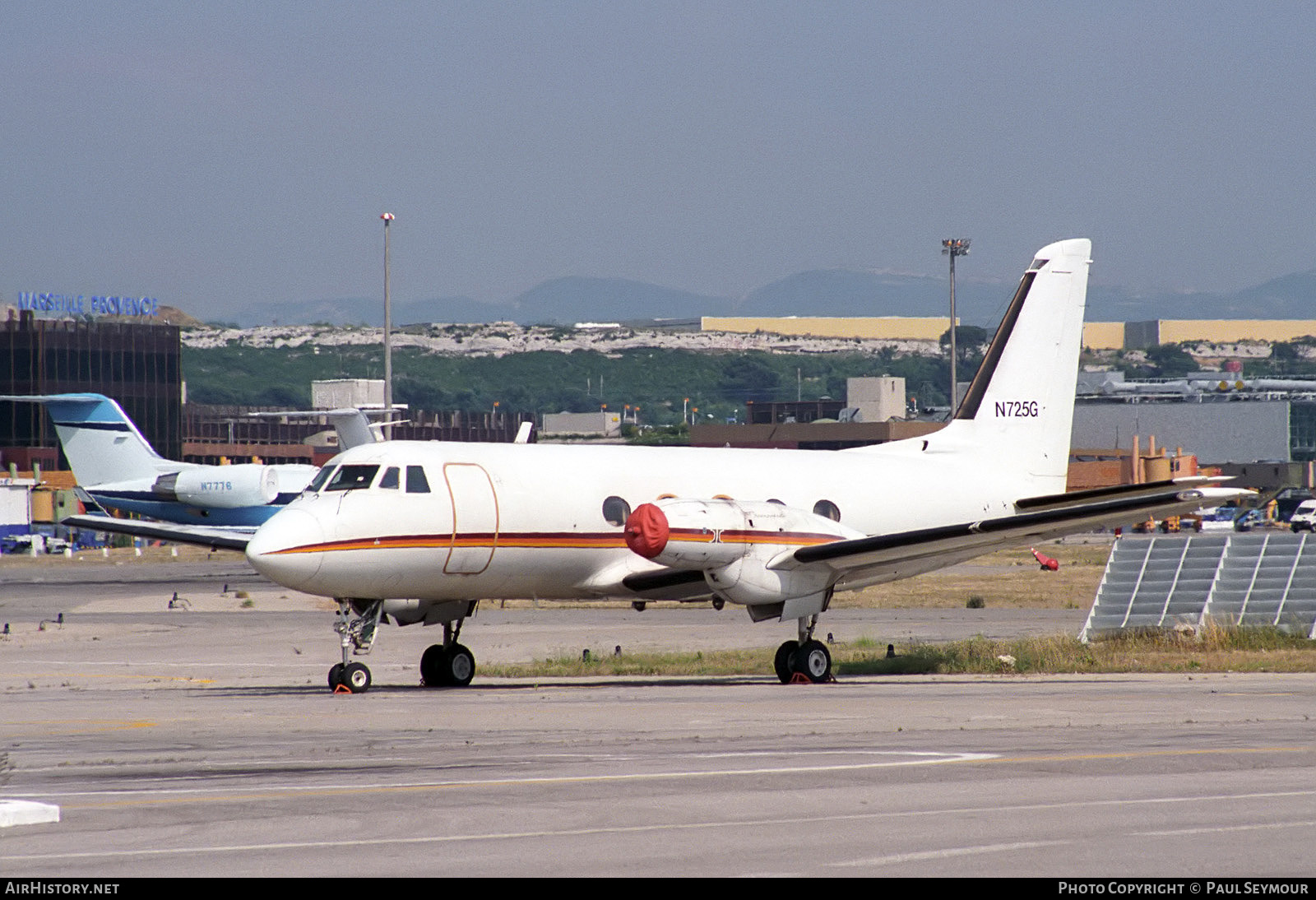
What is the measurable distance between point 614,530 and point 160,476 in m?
38.5

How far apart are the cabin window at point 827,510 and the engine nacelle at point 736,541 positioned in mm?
1597

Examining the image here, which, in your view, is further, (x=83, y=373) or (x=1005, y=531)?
(x=83, y=373)

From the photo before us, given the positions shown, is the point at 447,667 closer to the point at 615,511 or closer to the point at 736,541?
the point at 615,511

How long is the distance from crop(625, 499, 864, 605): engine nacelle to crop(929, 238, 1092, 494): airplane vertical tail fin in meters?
5.36

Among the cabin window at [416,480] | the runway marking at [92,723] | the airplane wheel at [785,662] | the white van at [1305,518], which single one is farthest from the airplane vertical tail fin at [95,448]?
the white van at [1305,518]

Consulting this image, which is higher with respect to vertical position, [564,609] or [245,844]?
[245,844]

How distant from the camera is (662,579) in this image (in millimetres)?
22234

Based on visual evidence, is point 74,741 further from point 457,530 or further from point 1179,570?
point 1179,570

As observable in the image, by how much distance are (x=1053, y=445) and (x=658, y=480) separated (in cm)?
824

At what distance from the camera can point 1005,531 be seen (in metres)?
22.1

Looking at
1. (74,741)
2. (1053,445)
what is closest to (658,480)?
(1053,445)

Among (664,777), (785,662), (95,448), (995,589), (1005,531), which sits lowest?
(995,589)

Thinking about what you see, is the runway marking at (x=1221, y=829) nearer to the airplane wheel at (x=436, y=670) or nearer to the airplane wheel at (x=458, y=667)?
the airplane wheel at (x=458, y=667)

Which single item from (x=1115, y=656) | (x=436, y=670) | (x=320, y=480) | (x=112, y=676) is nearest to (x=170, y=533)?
(x=112, y=676)
